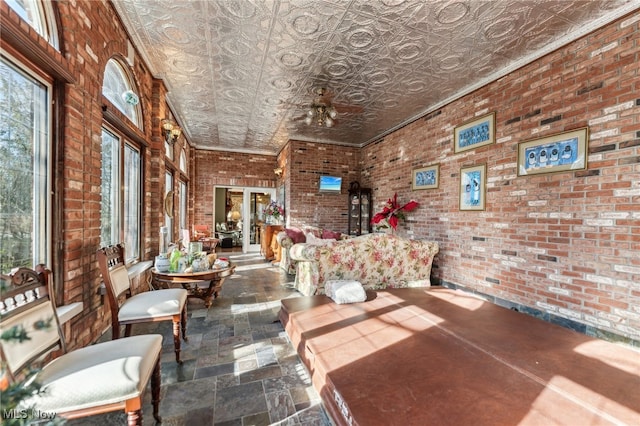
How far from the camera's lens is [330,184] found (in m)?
6.73

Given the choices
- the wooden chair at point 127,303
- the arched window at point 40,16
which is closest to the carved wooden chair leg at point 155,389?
the wooden chair at point 127,303

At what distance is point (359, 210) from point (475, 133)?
3435 millimetres

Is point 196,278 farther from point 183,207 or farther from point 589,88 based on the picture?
point 183,207

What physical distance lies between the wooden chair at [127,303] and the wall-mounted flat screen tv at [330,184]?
186 inches

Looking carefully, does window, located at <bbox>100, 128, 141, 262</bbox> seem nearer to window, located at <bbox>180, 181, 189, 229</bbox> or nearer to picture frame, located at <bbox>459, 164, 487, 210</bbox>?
window, located at <bbox>180, 181, 189, 229</bbox>

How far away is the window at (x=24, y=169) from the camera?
5.11 feet

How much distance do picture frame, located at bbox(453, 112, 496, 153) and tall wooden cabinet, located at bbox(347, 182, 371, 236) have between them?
2722mm

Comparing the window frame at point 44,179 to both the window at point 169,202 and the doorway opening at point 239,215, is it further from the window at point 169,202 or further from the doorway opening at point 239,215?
the doorway opening at point 239,215

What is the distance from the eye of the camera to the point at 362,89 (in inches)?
153

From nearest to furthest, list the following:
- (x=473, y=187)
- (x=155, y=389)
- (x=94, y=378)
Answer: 1. (x=94, y=378)
2. (x=155, y=389)
3. (x=473, y=187)

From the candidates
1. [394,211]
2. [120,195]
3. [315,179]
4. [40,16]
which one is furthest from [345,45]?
[315,179]

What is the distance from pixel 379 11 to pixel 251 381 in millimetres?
A: 3323

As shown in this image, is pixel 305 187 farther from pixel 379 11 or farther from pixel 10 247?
pixel 10 247

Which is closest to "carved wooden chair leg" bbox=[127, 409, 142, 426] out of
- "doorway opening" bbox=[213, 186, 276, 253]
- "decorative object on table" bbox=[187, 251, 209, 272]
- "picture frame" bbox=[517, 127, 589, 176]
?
"decorative object on table" bbox=[187, 251, 209, 272]
